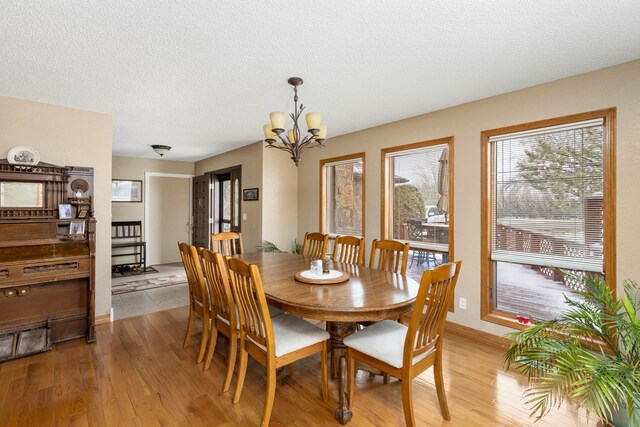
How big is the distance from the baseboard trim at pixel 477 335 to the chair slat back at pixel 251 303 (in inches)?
87.2

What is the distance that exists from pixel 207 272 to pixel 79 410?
3.79 ft

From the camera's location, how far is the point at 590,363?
1451 millimetres

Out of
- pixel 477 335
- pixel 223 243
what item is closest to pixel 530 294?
pixel 477 335

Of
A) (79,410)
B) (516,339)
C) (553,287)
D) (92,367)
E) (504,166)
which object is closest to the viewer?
(516,339)

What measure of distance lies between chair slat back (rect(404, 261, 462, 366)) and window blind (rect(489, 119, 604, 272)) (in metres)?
1.52

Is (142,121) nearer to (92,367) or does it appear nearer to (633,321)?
(92,367)

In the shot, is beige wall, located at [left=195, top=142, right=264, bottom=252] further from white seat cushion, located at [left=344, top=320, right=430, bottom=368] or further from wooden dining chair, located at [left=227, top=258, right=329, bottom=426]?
white seat cushion, located at [left=344, top=320, right=430, bottom=368]

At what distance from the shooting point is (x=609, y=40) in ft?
6.57

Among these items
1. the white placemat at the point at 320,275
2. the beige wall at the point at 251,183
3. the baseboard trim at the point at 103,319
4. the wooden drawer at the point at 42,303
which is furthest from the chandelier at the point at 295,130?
the baseboard trim at the point at 103,319

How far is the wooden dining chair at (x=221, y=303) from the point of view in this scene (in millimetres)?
2152

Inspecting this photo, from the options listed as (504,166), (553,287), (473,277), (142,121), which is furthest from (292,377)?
(142,121)

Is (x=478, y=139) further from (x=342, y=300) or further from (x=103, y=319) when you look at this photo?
(x=103, y=319)

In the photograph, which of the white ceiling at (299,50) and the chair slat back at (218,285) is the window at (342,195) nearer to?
the white ceiling at (299,50)

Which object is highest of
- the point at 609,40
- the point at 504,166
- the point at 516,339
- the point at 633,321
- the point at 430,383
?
the point at 609,40
